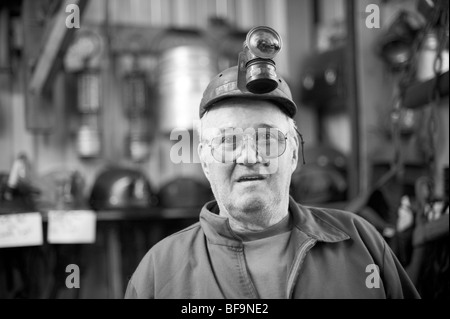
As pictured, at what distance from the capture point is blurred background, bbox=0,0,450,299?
4.94 feet

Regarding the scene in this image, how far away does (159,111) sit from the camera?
246cm

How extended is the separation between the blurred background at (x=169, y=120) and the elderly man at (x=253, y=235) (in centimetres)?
36

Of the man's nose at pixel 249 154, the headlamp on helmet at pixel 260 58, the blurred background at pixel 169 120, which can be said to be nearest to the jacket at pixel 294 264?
the man's nose at pixel 249 154

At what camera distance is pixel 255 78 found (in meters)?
0.90

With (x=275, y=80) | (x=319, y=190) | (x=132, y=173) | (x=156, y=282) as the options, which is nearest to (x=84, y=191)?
(x=132, y=173)

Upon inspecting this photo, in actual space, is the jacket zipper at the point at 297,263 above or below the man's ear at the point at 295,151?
below

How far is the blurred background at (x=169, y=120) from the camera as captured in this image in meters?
1.50

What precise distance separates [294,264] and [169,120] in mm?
1515

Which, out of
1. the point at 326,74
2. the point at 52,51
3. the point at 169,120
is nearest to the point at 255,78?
the point at 52,51

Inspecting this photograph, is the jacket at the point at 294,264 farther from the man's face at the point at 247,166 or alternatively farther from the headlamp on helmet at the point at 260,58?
the headlamp on helmet at the point at 260,58

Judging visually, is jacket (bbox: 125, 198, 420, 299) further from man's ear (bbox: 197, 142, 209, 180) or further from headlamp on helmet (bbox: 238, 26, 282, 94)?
headlamp on helmet (bbox: 238, 26, 282, 94)

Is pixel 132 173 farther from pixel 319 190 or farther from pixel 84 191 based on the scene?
pixel 319 190

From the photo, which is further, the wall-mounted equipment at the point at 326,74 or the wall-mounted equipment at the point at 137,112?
the wall-mounted equipment at the point at 326,74

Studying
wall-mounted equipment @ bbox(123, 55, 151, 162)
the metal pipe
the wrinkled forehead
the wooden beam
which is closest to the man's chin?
the wrinkled forehead
